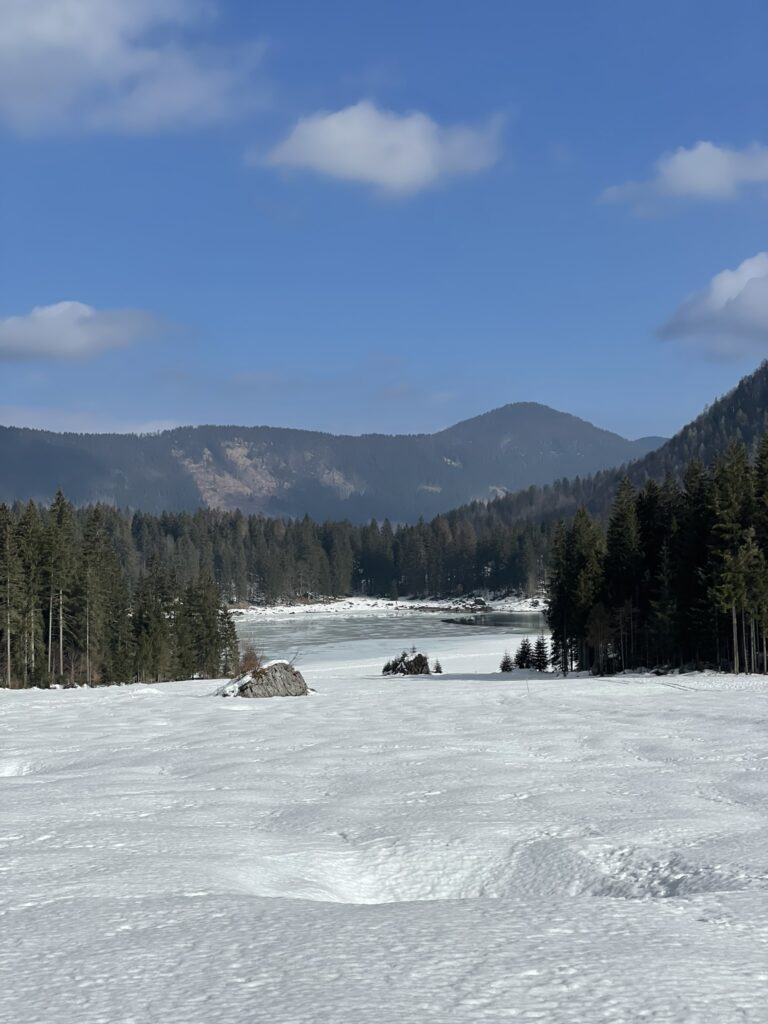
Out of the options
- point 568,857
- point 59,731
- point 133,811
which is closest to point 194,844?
point 133,811

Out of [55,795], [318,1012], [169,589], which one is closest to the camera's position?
[318,1012]

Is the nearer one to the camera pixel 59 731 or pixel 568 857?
pixel 568 857

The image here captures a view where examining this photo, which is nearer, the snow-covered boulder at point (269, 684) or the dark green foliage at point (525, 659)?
the snow-covered boulder at point (269, 684)

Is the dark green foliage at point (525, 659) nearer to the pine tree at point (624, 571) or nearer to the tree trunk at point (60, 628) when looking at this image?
the pine tree at point (624, 571)

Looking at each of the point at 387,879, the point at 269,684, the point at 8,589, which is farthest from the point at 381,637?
the point at 387,879

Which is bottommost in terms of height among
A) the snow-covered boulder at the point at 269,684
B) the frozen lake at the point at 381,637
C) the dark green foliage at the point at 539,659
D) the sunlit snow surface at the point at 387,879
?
the frozen lake at the point at 381,637

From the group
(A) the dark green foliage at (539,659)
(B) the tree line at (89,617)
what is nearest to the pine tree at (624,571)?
(A) the dark green foliage at (539,659)

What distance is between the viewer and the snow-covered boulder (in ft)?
96.3

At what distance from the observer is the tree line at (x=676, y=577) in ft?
157

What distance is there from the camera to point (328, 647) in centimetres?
9806

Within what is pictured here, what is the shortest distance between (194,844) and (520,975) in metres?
4.31

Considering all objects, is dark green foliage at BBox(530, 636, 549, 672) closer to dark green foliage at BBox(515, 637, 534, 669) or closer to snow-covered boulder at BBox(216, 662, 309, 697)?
dark green foliage at BBox(515, 637, 534, 669)

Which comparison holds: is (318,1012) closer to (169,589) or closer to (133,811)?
(133,811)

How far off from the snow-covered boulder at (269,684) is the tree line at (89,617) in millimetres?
27704
